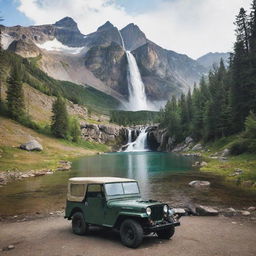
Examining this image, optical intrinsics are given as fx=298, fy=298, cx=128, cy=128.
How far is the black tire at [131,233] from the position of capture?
45.5 feet

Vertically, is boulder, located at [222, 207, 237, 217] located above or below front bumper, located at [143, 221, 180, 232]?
below

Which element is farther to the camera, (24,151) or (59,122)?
(59,122)

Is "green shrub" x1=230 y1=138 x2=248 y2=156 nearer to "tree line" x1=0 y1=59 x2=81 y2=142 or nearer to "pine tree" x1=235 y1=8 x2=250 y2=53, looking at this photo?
"pine tree" x1=235 y1=8 x2=250 y2=53

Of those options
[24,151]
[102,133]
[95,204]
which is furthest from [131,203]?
[102,133]

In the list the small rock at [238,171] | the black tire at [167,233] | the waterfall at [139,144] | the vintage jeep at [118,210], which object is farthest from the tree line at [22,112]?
the black tire at [167,233]

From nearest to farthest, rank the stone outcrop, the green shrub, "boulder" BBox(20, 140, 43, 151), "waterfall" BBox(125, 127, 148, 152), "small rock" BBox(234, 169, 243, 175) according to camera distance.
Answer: "small rock" BBox(234, 169, 243, 175)
the green shrub
"boulder" BBox(20, 140, 43, 151)
"waterfall" BBox(125, 127, 148, 152)
the stone outcrop

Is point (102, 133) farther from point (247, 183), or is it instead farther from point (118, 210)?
point (118, 210)

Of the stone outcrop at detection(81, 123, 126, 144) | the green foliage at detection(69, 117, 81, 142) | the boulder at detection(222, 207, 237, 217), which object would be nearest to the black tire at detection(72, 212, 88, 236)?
the boulder at detection(222, 207, 237, 217)

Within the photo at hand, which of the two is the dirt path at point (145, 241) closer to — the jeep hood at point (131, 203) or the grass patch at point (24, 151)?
the jeep hood at point (131, 203)

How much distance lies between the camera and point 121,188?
54.6 ft

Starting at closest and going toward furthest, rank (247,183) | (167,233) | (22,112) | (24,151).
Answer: (167,233) → (247,183) → (24,151) → (22,112)

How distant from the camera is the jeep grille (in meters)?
14.4

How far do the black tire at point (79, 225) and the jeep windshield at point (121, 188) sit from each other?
8.54 feet

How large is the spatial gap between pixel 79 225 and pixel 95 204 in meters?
2.09
